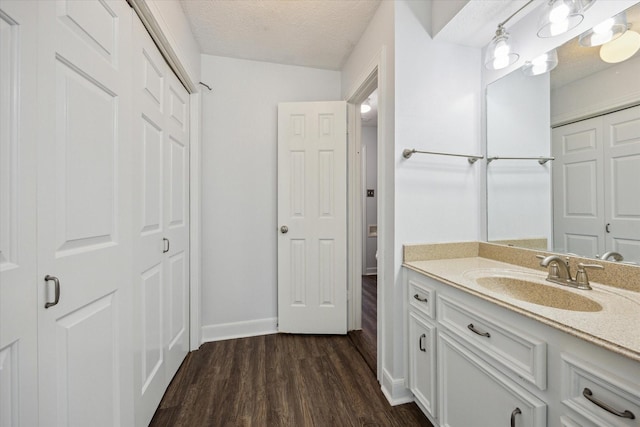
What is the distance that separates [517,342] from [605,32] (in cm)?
133

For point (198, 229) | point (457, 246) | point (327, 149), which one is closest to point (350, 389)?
point (457, 246)

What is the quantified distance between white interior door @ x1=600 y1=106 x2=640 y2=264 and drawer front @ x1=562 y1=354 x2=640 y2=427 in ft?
2.23

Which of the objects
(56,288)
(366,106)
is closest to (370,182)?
(366,106)

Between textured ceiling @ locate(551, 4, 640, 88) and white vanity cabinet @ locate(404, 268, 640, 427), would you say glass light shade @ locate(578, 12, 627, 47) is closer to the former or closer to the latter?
textured ceiling @ locate(551, 4, 640, 88)

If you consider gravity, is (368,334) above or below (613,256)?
below

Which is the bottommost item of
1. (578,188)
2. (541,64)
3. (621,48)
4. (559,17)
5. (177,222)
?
(177,222)

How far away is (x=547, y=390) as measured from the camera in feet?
2.39

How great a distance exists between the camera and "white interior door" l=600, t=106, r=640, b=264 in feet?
3.22

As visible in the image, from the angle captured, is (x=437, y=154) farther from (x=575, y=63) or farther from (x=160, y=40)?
(x=160, y=40)

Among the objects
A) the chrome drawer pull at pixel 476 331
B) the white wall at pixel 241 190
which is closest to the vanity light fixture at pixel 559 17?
the chrome drawer pull at pixel 476 331

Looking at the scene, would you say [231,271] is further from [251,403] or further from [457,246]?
[457,246]

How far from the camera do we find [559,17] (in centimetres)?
113

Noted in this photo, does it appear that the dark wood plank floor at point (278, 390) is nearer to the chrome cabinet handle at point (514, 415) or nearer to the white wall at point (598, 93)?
the chrome cabinet handle at point (514, 415)

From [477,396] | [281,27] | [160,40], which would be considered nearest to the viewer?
[477,396]
